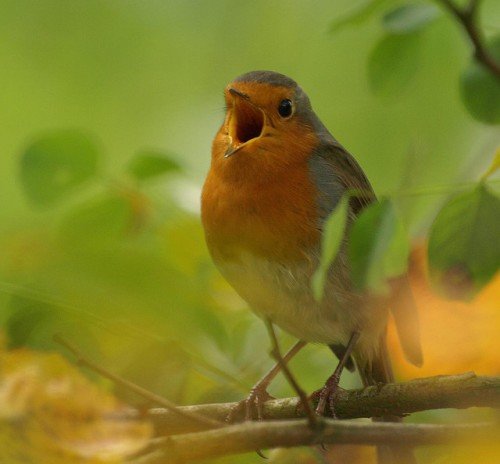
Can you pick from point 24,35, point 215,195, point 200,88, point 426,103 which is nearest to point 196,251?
point 215,195

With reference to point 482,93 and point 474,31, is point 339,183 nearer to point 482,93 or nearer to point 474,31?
point 482,93

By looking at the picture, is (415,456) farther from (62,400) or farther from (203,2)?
(203,2)

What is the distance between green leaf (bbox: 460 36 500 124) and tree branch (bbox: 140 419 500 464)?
64 centimetres

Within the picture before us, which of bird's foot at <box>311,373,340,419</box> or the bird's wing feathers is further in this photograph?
bird's foot at <box>311,373,340,419</box>

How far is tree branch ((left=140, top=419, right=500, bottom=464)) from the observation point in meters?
1.28

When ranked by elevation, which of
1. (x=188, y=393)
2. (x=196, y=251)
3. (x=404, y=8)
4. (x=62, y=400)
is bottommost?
(x=188, y=393)

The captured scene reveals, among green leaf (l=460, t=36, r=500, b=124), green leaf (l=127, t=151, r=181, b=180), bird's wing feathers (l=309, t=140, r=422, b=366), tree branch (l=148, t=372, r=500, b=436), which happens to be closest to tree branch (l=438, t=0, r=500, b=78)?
green leaf (l=460, t=36, r=500, b=124)

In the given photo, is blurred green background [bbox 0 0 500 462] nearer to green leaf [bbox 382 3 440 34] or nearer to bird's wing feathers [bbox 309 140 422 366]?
green leaf [bbox 382 3 440 34]

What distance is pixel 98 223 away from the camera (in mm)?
2355

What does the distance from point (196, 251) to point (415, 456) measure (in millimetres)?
842

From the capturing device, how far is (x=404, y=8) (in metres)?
1.93

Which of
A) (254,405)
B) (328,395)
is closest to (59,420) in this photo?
(254,405)

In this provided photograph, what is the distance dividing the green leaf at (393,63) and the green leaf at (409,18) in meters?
0.09

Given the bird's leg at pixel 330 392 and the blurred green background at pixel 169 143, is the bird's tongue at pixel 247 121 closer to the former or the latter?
the blurred green background at pixel 169 143
